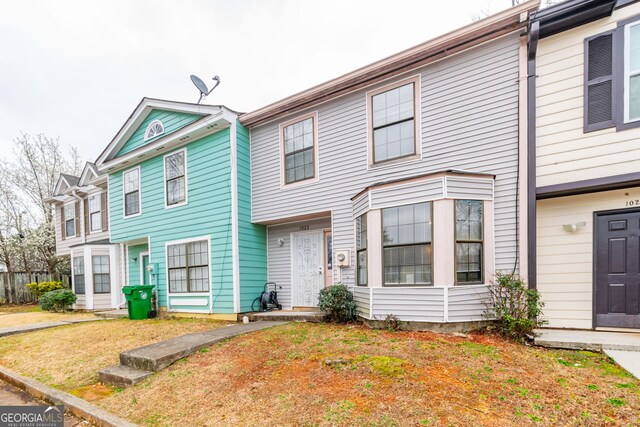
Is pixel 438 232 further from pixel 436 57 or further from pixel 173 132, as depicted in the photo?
pixel 173 132

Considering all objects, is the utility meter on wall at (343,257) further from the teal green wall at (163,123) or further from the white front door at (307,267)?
the teal green wall at (163,123)

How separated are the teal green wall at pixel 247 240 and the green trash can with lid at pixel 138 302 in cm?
361

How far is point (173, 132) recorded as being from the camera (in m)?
9.18

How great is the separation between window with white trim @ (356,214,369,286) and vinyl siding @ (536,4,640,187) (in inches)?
130

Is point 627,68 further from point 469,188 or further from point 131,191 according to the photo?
point 131,191

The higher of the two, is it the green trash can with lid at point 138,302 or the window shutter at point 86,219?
the window shutter at point 86,219

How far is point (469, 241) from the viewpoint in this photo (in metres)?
5.54

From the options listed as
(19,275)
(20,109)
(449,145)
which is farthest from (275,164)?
(20,109)

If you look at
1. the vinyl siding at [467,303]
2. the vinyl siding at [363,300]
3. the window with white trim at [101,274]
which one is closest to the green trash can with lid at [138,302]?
the window with white trim at [101,274]

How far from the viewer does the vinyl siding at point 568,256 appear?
515 cm

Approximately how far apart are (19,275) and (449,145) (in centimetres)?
2307

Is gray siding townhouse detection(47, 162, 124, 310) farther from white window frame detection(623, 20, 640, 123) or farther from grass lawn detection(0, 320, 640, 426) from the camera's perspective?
white window frame detection(623, 20, 640, 123)

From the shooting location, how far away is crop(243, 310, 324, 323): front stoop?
691 cm

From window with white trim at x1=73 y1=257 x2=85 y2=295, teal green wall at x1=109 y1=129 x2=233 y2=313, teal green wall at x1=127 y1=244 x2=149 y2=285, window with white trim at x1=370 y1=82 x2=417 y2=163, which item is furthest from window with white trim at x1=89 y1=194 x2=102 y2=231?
window with white trim at x1=370 y1=82 x2=417 y2=163
